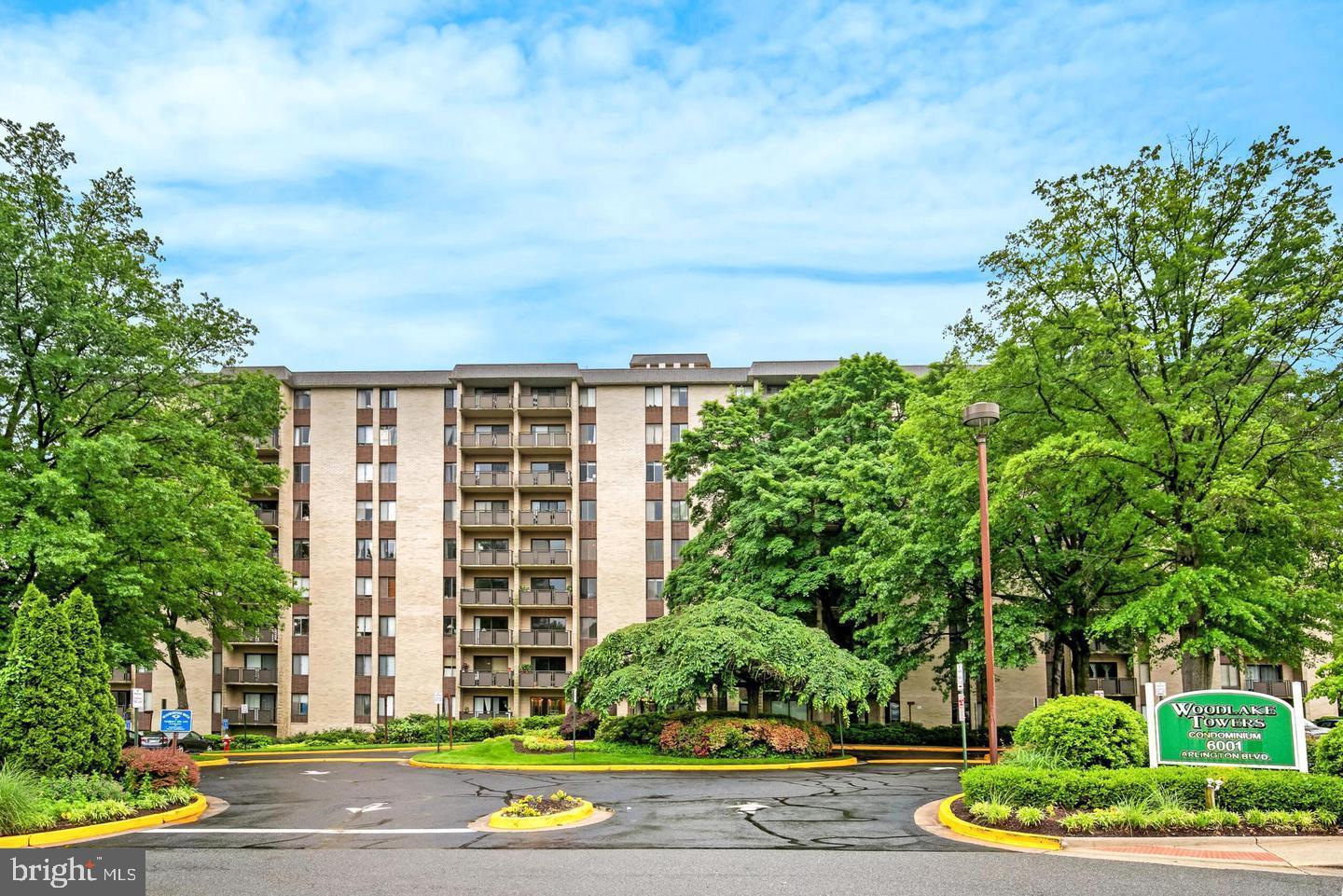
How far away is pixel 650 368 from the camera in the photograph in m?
55.3

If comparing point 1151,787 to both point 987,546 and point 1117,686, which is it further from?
point 1117,686

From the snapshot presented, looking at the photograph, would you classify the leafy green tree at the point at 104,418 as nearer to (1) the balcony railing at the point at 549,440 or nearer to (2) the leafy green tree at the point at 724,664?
(2) the leafy green tree at the point at 724,664

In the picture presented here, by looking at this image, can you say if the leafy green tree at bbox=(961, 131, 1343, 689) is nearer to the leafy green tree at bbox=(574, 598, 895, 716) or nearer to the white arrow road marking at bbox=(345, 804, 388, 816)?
the leafy green tree at bbox=(574, 598, 895, 716)

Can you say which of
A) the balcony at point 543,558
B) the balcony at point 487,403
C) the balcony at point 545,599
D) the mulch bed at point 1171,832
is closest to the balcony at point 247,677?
the balcony at point 545,599

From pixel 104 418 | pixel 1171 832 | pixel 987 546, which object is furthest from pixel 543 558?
pixel 1171 832

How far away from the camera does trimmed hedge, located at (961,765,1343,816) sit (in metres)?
14.1

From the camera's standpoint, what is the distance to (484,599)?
5300 cm

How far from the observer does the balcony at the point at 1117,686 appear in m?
50.0

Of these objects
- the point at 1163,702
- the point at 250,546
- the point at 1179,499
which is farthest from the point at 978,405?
the point at 250,546

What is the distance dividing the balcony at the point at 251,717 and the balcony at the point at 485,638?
35.6 ft

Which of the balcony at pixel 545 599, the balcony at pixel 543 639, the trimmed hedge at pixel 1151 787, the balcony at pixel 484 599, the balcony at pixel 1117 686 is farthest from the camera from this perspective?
the balcony at pixel 484 599

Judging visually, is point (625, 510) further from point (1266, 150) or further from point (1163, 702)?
point (1163, 702)

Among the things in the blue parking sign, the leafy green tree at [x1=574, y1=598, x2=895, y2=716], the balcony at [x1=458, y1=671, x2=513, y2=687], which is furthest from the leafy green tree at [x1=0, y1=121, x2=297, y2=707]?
the balcony at [x1=458, y1=671, x2=513, y2=687]

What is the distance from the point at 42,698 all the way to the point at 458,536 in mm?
35719
